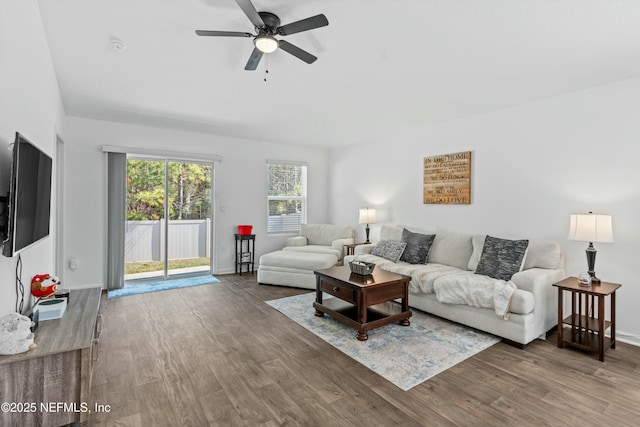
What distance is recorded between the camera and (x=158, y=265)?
509cm

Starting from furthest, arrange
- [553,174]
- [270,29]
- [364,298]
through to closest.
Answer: [553,174], [364,298], [270,29]

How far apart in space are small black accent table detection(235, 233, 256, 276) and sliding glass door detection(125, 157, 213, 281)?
0.48 meters

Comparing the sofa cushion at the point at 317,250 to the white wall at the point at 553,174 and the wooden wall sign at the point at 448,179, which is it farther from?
the wooden wall sign at the point at 448,179

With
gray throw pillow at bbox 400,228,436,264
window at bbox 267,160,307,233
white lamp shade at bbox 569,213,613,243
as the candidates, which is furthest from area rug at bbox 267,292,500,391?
window at bbox 267,160,307,233

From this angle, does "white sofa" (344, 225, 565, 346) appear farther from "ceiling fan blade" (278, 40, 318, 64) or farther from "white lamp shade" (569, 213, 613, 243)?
"ceiling fan blade" (278, 40, 318, 64)

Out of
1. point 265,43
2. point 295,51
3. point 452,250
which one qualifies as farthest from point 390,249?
point 265,43

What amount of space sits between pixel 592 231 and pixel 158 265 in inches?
220

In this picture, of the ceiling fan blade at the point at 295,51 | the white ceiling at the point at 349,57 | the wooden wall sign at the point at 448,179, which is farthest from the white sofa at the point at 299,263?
the ceiling fan blade at the point at 295,51

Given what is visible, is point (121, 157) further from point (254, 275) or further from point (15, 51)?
point (15, 51)

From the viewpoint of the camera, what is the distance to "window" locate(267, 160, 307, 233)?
6191 millimetres

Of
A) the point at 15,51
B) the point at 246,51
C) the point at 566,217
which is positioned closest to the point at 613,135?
the point at 566,217

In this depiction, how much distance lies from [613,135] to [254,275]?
5104 millimetres

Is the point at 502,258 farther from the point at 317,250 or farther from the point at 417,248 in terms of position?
the point at 317,250

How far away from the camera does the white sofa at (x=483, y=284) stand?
110 inches
